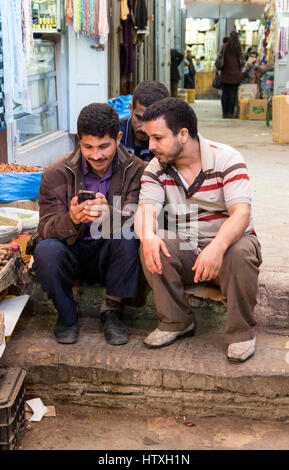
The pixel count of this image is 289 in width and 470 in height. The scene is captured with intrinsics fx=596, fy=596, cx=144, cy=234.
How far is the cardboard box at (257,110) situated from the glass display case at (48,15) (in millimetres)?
7109

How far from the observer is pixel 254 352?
9.39 feet

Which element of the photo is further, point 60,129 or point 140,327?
point 60,129

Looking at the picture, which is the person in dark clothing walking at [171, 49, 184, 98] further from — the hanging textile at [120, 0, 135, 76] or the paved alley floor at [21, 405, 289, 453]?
the paved alley floor at [21, 405, 289, 453]

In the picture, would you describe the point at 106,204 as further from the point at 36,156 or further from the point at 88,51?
the point at 88,51

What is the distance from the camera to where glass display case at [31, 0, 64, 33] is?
7043 millimetres

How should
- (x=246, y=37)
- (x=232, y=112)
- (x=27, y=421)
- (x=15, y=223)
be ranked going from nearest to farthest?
(x=27, y=421) → (x=15, y=223) → (x=232, y=112) → (x=246, y=37)

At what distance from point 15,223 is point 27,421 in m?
1.38

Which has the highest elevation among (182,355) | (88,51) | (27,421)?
(88,51)

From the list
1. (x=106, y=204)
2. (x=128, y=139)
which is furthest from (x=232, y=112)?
(x=106, y=204)

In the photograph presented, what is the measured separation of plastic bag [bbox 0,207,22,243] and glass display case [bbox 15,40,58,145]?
259cm

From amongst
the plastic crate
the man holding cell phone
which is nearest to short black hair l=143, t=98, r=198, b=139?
the man holding cell phone

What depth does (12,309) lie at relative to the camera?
3006 millimetres

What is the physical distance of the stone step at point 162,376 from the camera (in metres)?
2.77

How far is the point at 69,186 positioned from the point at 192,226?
0.65 m
